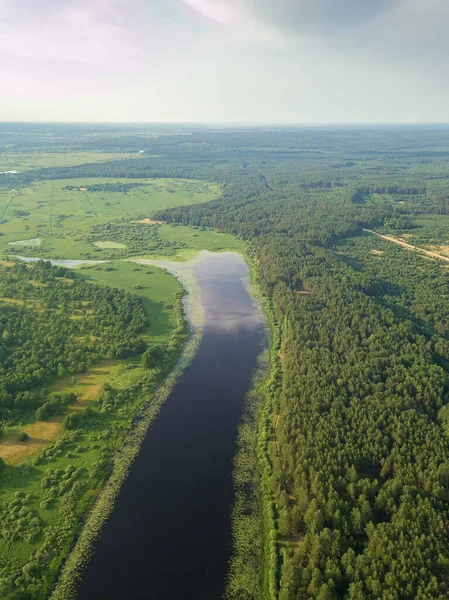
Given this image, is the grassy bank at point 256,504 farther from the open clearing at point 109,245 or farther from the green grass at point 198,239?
the open clearing at point 109,245

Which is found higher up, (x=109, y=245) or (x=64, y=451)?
(x=109, y=245)

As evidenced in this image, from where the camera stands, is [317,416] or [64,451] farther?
[317,416]

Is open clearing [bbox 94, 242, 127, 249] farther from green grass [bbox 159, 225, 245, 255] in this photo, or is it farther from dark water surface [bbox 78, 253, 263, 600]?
dark water surface [bbox 78, 253, 263, 600]

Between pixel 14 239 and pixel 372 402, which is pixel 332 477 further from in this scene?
pixel 14 239

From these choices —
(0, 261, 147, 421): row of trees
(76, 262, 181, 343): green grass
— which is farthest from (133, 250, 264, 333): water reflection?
(0, 261, 147, 421): row of trees

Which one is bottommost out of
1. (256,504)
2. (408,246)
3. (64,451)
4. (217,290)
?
(256,504)

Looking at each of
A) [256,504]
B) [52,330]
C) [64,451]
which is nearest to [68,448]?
[64,451]

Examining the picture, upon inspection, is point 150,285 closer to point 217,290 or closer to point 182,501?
point 217,290

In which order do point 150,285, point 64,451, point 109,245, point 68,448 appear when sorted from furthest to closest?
point 109,245, point 150,285, point 68,448, point 64,451

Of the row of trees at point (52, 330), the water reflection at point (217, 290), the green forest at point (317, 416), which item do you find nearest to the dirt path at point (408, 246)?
Answer: the green forest at point (317, 416)
